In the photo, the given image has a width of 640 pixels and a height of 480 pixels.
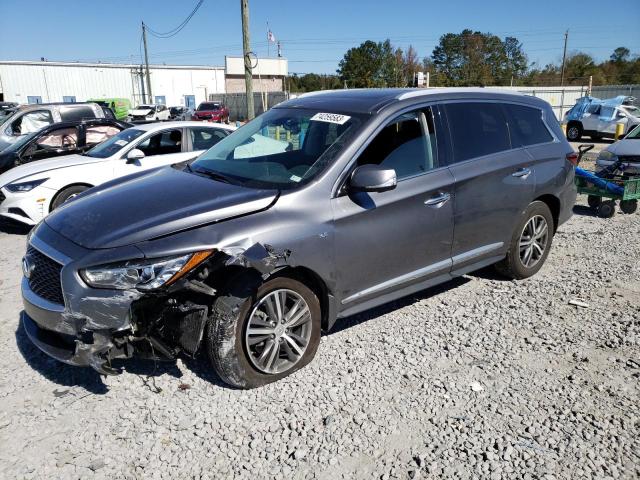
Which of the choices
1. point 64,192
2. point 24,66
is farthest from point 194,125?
point 24,66

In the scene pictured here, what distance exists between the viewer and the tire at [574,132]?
2341 cm

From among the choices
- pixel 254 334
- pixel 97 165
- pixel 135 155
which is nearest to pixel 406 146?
pixel 254 334

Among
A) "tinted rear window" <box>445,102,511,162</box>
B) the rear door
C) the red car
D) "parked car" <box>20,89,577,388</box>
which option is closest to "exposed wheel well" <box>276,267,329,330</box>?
"parked car" <box>20,89,577,388</box>

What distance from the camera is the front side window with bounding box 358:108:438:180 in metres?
3.83

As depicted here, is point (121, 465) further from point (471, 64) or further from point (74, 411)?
point (471, 64)

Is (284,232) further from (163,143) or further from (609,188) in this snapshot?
(609,188)

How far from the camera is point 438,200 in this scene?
4066 millimetres

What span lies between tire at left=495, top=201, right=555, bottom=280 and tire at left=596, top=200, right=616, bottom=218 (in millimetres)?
3517

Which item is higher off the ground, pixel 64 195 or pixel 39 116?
pixel 39 116

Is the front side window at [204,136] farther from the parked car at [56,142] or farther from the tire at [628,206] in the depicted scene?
the tire at [628,206]

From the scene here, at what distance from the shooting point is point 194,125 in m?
8.05

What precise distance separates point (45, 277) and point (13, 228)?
551 cm

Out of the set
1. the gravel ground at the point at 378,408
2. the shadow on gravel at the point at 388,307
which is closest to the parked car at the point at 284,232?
the gravel ground at the point at 378,408

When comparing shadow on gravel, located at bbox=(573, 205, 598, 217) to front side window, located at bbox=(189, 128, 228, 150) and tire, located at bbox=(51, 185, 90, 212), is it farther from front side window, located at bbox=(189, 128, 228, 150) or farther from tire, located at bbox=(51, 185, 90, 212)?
tire, located at bbox=(51, 185, 90, 212)
